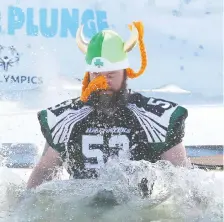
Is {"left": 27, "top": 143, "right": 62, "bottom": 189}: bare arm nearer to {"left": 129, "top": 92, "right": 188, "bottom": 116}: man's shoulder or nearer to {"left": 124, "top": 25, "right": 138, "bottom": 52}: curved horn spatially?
{"left": 129, "top": 92, "right": 188, "bottom": 116}: man's shoulder

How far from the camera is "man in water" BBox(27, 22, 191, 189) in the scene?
2148 mm

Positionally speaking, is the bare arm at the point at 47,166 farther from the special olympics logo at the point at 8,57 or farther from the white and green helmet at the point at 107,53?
the special olympics logo at the point at 8,57

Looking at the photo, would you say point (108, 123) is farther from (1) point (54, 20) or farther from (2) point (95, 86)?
(1) point (54, 20)

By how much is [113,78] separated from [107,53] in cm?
8

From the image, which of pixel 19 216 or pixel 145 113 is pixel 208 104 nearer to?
pixel 145 113

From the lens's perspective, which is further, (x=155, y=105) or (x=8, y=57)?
(x=8, y=57)

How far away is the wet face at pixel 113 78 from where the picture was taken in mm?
2158

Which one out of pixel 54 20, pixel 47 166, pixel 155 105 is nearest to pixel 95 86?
pixel 155 105

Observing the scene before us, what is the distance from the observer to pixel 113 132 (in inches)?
85.0

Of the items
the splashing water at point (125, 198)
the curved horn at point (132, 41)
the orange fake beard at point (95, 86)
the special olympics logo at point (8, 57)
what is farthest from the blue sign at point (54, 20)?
the splashing water at point (125, 198)

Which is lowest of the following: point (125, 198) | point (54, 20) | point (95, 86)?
point (125, 198)

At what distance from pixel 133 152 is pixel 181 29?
263 centimetres

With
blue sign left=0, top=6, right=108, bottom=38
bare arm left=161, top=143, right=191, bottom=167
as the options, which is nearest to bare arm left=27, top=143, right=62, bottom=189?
bare arm left=161, top=143, right=191, bottom=167

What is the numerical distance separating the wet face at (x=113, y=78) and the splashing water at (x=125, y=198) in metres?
0.23
